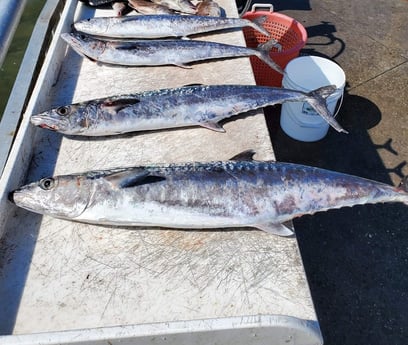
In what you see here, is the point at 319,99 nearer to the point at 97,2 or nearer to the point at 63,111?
the point at 63,111

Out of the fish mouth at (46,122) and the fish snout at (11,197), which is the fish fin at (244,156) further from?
the fish snout at (11,197)

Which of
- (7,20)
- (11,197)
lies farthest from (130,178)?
(7,20)

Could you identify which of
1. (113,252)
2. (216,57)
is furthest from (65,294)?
(216,57)

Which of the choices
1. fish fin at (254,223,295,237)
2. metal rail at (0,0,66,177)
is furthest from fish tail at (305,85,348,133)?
metal rail at (0,0,66,177)

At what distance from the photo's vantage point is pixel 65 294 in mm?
2232

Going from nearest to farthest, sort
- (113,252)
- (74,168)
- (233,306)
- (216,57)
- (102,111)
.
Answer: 1. (233,306)
2. (113,252)
3. (74,168)
4. (102,111)
5. (216,57)

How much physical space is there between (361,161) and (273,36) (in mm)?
2016

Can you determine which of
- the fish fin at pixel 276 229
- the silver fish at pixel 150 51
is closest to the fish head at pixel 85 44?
the silver fish at pixel 150 51

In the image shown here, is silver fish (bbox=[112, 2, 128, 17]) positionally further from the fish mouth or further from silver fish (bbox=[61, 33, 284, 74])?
the fish mouth

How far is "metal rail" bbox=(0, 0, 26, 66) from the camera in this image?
207cm

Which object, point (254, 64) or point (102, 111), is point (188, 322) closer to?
point (102, 111)

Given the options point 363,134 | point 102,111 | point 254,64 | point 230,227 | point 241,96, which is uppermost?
point 102,111

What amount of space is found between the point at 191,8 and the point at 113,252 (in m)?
3.23

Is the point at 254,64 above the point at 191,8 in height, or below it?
below
